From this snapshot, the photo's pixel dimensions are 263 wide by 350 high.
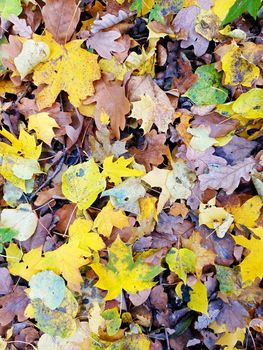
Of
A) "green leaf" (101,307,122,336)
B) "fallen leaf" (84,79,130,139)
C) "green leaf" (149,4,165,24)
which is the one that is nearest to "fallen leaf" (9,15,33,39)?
"fallen leaf" (84,79,130,139)

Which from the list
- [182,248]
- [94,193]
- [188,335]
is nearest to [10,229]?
[94,193]

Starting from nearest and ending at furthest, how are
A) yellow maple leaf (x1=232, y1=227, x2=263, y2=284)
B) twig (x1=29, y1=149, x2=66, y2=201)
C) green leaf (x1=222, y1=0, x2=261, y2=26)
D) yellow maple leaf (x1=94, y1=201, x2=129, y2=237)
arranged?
green leaf (x1=222, y1=0, x2=261, y2=26) < yellow maple leaf (x1=232, y1=227, x2=263, y2=284) < yellow maple leaf (x1=94, y1=201, x2=129, y2=237) < twig (x1=29, y1=149, x2=66, y2=201)

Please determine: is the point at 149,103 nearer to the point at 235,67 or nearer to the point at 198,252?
the point at 235,67

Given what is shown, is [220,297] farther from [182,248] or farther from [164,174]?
[164,174]

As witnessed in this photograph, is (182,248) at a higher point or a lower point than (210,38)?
lower

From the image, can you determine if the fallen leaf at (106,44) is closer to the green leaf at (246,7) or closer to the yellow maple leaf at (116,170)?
the yellow maple leaf at (116,170)

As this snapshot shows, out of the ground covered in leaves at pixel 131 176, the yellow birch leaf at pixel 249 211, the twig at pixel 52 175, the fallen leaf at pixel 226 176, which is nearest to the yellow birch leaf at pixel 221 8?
the ground covered in leaves at pixel 131 176

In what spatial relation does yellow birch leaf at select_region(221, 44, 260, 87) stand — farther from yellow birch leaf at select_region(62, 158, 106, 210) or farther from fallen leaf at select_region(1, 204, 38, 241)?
fallen leaf at select_region(1, 204, 38, 241)
